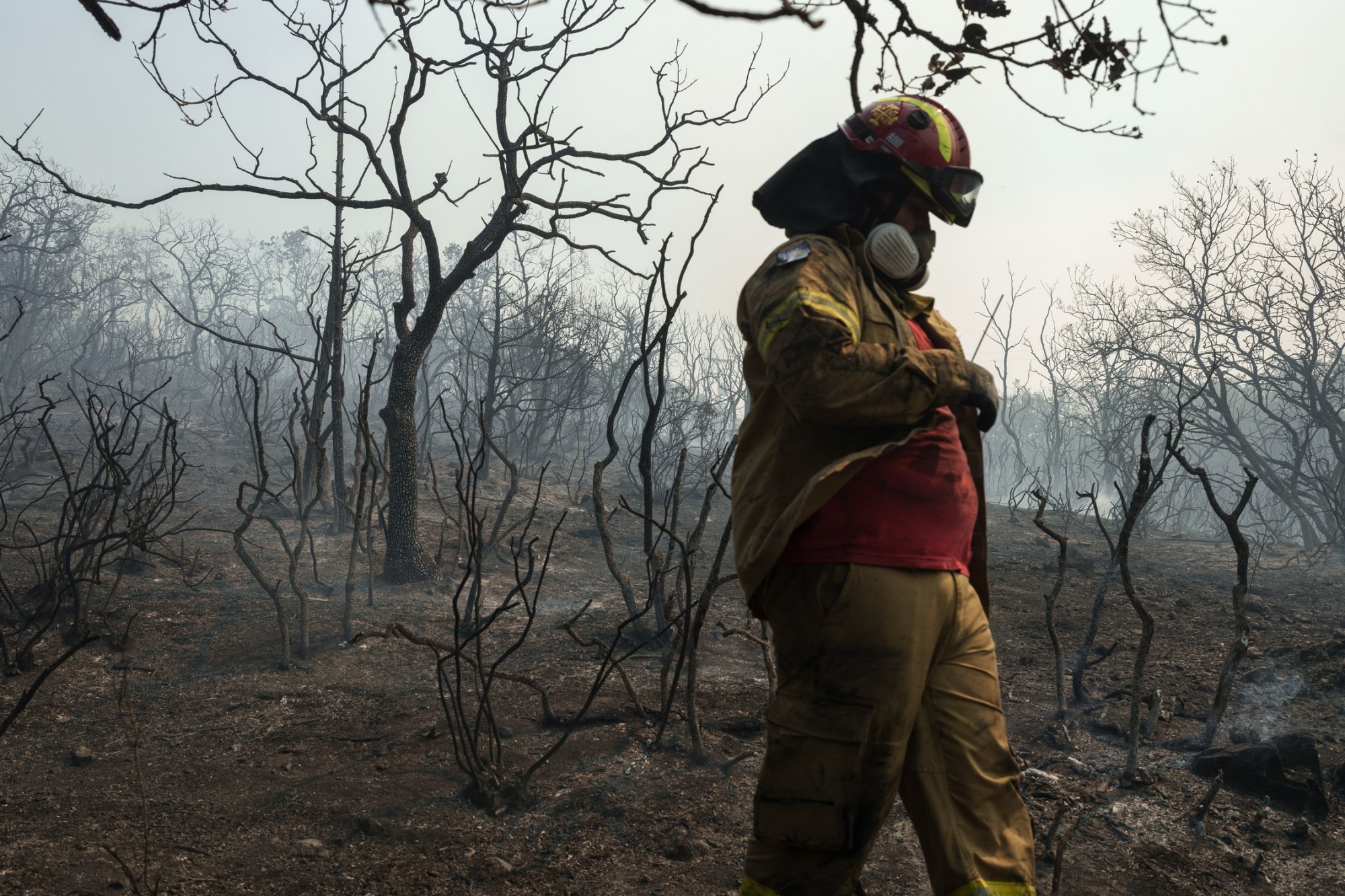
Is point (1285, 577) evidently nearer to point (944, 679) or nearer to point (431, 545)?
point (431, 545)

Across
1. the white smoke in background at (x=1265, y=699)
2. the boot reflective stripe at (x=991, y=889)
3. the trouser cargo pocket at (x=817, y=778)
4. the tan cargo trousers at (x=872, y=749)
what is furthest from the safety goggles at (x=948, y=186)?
the white smoke in background at (x=1265, y=699)

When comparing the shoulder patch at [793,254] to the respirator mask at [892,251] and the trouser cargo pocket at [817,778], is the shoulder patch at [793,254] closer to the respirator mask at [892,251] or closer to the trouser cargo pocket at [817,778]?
the respirator mask at [892,251]

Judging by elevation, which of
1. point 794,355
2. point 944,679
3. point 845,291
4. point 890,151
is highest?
point 890,151

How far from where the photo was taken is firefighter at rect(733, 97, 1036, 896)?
1.48 m

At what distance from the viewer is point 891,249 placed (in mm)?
1735

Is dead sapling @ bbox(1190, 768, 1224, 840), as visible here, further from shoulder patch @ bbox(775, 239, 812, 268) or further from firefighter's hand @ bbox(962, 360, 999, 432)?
shoulder patch @ bbox(775, 239, 812, 268)

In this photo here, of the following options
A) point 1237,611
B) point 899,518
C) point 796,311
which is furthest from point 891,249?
point 1237,611

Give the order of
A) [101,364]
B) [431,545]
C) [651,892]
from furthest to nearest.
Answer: [101,364], [431,545], [651,892]

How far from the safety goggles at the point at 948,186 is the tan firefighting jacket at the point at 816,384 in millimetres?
176

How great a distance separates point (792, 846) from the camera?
147 cm

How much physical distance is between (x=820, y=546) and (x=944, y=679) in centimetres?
35

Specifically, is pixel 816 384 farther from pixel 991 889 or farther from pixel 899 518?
pixel 991 889

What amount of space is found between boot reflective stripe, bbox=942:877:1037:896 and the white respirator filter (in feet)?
3.79

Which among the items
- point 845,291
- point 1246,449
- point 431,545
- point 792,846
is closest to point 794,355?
point 845,291
